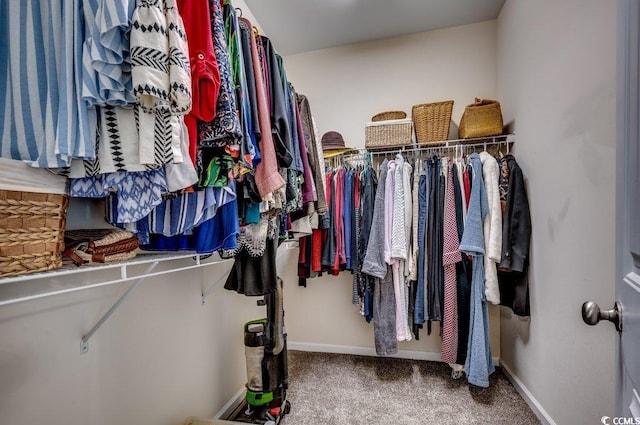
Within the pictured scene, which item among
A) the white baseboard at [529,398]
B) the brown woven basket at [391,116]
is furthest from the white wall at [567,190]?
the brown woven basket at [391,116]

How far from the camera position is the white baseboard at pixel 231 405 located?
1681 millimetres

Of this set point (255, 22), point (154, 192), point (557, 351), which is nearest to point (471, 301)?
point (557, 351)

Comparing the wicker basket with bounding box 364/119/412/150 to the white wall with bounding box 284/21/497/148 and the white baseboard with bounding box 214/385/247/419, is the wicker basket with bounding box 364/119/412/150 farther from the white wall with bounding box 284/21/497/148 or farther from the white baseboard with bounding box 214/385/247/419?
the white baseboard with bounding box 214/385/247/419

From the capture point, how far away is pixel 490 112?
2033mm

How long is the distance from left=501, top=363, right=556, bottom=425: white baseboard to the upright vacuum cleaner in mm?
1414

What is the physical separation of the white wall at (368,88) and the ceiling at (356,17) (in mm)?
108

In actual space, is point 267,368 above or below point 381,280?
below

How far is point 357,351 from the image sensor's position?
2557mm

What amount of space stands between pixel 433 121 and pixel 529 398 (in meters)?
1.85

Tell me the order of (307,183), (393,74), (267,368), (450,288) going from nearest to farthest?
(307,183) < (267,368) < (450,288) < (393,74)

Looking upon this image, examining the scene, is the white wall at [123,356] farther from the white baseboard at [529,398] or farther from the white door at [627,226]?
the white baseboard at [529,398]

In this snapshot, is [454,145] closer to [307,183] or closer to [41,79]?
[307,183]

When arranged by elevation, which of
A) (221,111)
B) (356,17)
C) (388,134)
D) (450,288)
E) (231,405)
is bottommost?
(231,405)

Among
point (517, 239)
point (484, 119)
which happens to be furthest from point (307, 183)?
point (484, 119)
